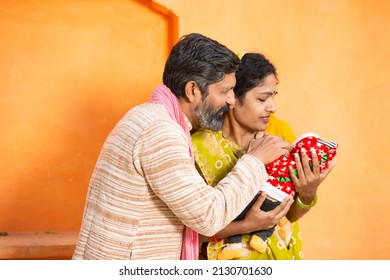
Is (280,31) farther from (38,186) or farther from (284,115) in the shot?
(38,186)

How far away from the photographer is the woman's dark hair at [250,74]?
10.2 feet

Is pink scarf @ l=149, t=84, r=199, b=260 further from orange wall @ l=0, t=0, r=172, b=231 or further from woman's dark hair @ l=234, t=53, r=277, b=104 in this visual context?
orange wall @ l=0, t=0, r=172, b=231

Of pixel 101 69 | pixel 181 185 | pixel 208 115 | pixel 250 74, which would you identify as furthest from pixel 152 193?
pixel 101 69

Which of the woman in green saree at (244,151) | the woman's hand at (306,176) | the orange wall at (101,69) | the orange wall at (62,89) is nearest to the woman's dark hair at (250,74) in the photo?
the woman in green saree at (244,151)

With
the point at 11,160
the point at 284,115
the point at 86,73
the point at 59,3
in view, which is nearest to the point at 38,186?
the point at 11,160

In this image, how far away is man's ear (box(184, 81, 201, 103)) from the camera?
2.91m

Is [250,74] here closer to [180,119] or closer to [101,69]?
[180,119]

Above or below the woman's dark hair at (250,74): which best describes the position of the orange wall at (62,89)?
below

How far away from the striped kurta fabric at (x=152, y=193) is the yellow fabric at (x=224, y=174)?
315mm

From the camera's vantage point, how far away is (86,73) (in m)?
4.86

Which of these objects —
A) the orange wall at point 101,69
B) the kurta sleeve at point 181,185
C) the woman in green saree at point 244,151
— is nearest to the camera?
the kurta sleeve at point 181,185

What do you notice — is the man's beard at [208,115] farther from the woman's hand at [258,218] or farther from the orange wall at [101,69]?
the orange wall at [101,69]
